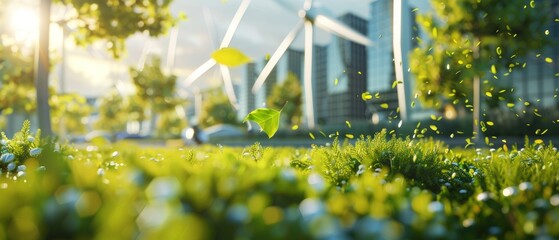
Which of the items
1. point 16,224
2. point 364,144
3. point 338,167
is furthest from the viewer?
point 364,144

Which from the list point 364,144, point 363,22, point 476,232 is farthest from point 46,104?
point 363,22

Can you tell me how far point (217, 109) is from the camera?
6419cm

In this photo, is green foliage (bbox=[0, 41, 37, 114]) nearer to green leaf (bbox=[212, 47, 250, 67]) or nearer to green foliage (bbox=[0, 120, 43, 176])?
green foliage (bbox=[0, 120, 43, 176])

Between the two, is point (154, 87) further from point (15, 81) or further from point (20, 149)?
point (20, 149)

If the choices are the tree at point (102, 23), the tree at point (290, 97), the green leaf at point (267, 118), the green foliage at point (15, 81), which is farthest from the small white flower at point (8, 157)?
the tree at point (290, 97)

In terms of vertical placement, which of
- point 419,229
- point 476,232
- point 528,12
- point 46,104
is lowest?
point 476,232

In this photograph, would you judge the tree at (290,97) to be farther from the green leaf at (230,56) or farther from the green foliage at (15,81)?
the green leaf at (230,56)

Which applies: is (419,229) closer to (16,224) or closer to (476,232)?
(476,232)

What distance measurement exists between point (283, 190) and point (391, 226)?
505 mm

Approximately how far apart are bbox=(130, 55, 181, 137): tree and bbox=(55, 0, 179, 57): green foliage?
2952 centimetres

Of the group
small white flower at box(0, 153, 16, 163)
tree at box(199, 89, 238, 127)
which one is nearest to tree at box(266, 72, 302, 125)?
tree at box(199, 89, 238, 127)

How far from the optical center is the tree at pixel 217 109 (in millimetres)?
63438

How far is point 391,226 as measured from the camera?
1459 millimetres

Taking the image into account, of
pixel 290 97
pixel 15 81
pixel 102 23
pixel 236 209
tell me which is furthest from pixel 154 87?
pixel 236 209
